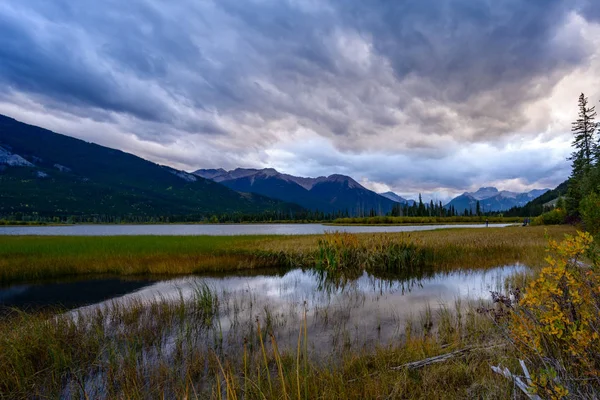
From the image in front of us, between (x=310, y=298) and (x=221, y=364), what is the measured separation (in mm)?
7248

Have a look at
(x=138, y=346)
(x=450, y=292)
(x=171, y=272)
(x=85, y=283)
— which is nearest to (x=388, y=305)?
(x=450, y=292)

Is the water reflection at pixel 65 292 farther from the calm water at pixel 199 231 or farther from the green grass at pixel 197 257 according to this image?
the calm water at pixel 199 231

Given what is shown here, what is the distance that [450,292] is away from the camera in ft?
43.3

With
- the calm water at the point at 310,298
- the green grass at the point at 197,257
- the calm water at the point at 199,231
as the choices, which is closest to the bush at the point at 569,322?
the calm water at the point at 310,298

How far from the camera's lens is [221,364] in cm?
575

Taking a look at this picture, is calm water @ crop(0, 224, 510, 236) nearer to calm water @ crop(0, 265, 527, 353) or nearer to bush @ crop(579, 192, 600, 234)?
calm water @ crop(0, 265, 527, 353)

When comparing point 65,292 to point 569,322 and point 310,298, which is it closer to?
point 310,298

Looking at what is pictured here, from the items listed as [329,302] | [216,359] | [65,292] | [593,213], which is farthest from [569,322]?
[593,213]

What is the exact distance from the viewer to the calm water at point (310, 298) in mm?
8547

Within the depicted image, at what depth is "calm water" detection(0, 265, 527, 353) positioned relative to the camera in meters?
8.55

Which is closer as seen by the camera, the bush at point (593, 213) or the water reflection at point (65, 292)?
the water reflection at point (65, 292)

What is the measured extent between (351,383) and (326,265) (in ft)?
49.8

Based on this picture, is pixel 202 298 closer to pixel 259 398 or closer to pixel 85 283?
pixel 259 398

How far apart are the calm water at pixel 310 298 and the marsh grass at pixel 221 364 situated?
514mm
